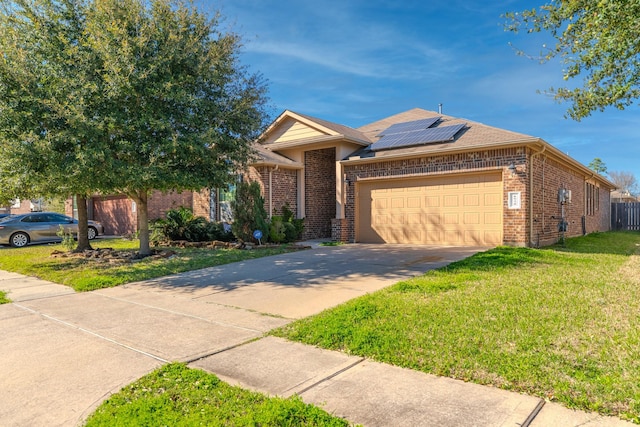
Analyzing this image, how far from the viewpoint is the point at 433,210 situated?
12797 millimetres

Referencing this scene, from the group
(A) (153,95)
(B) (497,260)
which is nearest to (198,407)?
(A) (153,95)

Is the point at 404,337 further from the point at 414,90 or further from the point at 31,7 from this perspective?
the point at 414,90

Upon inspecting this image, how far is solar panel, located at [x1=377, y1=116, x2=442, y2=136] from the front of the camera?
14.9m

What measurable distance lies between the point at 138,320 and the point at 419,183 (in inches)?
388

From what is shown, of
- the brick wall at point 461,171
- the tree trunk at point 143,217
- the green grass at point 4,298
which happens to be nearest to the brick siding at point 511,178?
the brick wall at point 461,171

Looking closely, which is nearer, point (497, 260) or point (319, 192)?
point (497, 260)

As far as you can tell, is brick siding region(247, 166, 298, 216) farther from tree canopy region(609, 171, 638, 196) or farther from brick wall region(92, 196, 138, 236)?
tree canopy region(609, 171, 638, 196)

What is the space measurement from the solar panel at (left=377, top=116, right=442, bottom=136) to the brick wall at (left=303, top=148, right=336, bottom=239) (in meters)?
2.31

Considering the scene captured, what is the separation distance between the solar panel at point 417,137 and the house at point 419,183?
0.15 feet

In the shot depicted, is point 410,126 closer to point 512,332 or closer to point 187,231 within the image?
point 187,231

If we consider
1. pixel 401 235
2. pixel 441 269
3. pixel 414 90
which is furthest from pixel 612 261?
pixel 414 90

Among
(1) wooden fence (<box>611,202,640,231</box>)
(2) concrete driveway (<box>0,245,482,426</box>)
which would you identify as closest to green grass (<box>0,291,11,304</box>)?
(2) concrete driveway (<box>0,245,482,426</box>)

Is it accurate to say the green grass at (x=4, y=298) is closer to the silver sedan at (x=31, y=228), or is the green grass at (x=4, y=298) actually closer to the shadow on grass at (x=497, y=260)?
the shadow on grass at (x=497, y=260)

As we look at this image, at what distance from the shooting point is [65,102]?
754 centimetres
